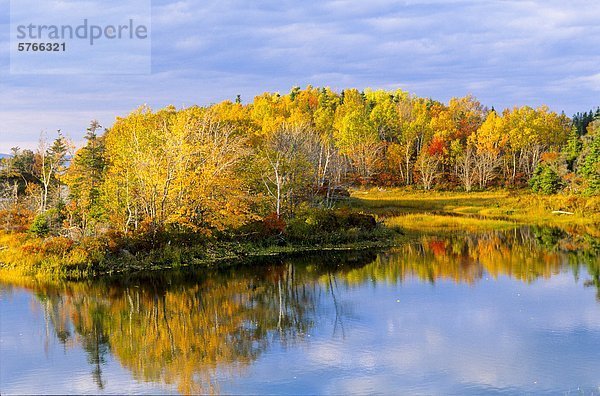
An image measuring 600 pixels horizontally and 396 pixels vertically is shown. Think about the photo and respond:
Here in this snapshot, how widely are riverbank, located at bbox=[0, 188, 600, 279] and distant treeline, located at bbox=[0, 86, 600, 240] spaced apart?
4.95 feet

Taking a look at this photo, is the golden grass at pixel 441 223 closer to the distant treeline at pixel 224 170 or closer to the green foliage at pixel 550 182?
the distant treeline at pixel 224 170

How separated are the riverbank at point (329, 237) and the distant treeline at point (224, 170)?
59.4 inches

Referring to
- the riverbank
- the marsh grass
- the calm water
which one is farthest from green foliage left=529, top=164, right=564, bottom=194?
the calm water

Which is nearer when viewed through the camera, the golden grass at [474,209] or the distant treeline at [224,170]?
the distant treeline at [224,170]

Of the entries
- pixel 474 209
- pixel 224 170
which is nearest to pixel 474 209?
pixel 474 209

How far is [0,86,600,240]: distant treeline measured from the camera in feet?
125

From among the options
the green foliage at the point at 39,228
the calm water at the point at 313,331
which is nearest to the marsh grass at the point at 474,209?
the calm water at the point at 313,331

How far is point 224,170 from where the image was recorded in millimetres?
40781

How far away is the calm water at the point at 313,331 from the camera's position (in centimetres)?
1686

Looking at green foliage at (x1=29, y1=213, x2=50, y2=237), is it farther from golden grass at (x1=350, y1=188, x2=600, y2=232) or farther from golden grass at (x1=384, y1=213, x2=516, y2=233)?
golden grass at (x1=350, y1=188, x2=600, y2=232)

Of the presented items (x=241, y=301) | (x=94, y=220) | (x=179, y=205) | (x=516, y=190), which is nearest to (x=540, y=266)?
(x=241, y=301)

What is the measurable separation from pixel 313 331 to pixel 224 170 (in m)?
20.4

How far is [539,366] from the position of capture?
1769 cm

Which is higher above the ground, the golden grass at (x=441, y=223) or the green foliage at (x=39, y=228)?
the green foliage at (x=39, y=228)
